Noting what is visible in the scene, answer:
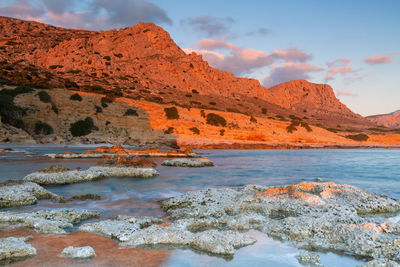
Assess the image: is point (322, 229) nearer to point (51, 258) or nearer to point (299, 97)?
point (51, 258)

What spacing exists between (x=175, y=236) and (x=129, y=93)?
66435 millimetres

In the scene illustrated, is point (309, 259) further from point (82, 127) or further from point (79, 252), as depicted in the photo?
point (82, 127)

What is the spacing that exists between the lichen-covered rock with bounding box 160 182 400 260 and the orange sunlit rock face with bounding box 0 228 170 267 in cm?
221

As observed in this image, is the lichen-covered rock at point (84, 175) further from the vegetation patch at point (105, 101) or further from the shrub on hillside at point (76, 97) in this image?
the shrub on hillside at point (76, 97)

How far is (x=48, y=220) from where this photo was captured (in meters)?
7.14

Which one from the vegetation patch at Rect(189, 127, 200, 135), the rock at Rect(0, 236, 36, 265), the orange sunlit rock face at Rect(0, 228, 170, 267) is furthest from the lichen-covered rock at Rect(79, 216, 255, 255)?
the vegetation patch at Rect(189, 127, 200, 135)

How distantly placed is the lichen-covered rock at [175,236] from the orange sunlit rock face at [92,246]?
0.94 feet

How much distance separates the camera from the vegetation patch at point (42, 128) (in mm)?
41625

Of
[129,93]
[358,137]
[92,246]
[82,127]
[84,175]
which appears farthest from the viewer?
[129,93]

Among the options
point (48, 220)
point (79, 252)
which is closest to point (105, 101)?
point (48, 220)

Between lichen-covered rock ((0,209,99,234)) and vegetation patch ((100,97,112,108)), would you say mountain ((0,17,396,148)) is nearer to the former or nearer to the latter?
vegetation patch ((100,97,112,108))

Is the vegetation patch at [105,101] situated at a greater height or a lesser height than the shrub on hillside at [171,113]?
greater

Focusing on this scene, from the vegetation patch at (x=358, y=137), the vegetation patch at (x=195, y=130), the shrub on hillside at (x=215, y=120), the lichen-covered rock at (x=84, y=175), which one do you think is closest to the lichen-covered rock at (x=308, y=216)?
the lichen-covered rock at (x=84, y=175)

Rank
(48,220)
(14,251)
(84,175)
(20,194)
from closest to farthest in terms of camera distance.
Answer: (14,251)
(48,220)
(20,194)
(84,175)
